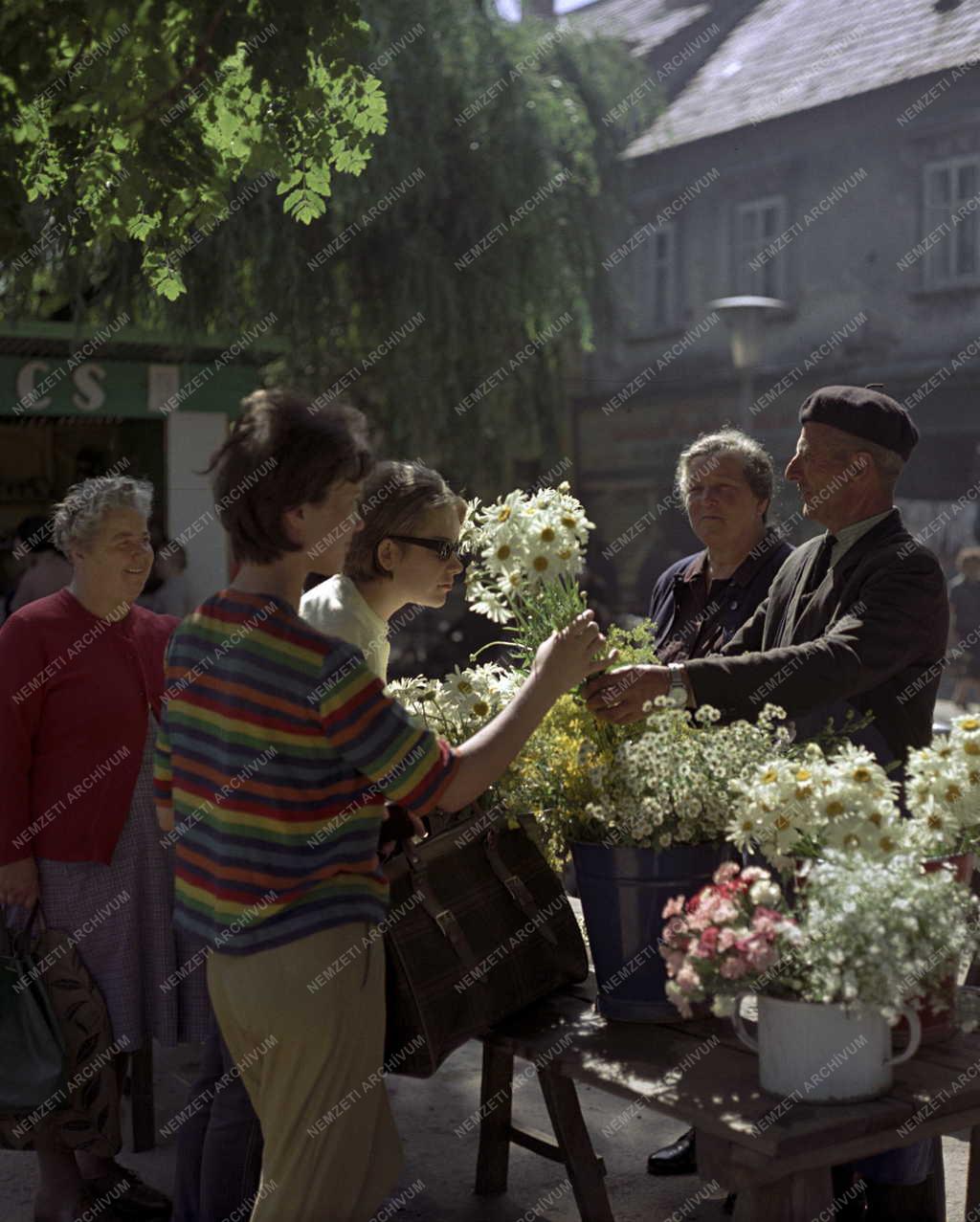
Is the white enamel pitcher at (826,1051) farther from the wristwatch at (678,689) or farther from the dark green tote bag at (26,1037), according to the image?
the dark green tote bag at (26,1037)

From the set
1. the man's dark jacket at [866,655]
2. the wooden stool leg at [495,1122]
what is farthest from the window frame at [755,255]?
the wooden stool leg at [495,1122]

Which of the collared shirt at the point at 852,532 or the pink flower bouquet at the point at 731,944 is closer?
the pink flower bouquet at the point at 731,944

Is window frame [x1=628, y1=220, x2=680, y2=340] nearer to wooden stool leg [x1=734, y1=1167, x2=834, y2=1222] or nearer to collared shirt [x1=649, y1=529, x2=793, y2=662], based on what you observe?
collared shirt [x1=649, y1=529, x2=793, y2=662]

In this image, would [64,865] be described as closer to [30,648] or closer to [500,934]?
[30,648]

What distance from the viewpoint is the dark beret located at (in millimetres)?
3277

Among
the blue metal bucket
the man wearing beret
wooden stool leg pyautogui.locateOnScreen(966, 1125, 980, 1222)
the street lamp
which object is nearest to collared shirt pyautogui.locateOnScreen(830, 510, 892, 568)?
the man wearing beret

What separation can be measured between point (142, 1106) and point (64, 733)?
3.68 ft

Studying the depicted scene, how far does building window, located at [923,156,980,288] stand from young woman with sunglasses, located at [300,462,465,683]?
50.5ft

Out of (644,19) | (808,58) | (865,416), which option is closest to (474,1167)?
(865,416)

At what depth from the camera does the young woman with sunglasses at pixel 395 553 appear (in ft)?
9.95

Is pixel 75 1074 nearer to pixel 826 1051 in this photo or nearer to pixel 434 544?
pixel 434 544

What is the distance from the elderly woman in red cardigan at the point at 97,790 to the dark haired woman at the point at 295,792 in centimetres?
131

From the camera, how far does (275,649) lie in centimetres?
229

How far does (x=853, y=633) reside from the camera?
310cm
